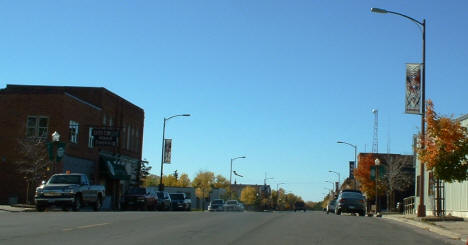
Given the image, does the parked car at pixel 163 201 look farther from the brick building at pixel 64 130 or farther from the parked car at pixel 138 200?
the brick building at pixel 64 130

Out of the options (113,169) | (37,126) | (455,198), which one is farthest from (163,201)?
(455,198)

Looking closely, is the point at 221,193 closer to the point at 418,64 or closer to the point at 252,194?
the point at 252,194

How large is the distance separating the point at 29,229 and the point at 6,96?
3183 centimetres

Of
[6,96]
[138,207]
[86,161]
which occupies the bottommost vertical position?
[138,207]

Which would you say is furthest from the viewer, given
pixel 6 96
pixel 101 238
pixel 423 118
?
pixel 6 96

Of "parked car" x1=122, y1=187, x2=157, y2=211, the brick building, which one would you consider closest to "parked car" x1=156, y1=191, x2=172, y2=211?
"parked car" x1=122, y1=187, x2=157, y2=211

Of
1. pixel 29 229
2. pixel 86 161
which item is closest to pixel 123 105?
pixel 86 161

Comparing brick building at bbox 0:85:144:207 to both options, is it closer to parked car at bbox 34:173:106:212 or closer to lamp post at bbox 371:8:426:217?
parked car at bbox 34:173:106:212

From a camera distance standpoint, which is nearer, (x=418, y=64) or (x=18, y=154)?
(x=418, y=64)

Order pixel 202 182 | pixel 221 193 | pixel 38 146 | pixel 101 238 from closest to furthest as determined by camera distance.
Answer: pixel 101 238 → pixel 38 146 → pixel 221 193 → pixel 202 182

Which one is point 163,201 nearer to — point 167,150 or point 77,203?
point 167,150

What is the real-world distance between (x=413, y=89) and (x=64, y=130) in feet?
88.8

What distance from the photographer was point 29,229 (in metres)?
15.8

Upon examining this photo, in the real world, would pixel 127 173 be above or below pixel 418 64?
below
